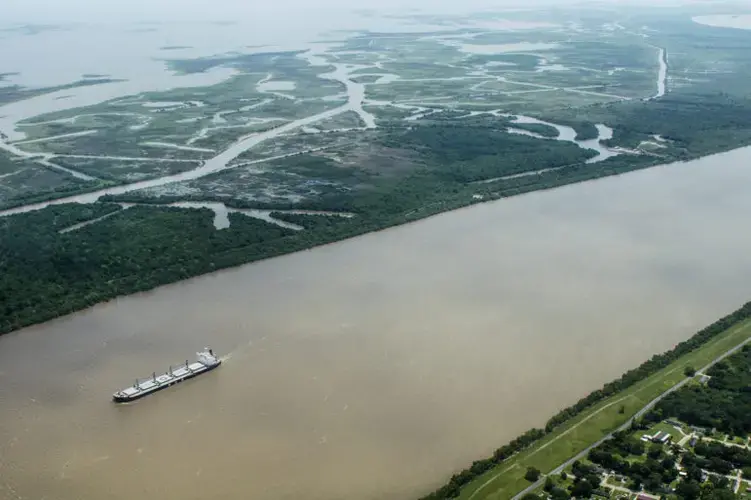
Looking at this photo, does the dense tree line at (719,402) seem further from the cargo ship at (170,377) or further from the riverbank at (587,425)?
the cargo ship at (170,377)

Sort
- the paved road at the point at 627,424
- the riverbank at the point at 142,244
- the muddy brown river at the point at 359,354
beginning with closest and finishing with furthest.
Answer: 1. the paved road at the point at 627,424
2. the muddy brown river at the point at 359,354
3. the riverbank at the point at 142,244

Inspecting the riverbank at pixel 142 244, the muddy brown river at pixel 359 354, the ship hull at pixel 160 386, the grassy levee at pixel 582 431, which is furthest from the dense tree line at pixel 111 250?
the grassy levee at pixel 582 431

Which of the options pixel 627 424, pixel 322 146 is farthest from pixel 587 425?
pixel 322 146

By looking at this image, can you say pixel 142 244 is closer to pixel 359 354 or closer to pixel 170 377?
pixel 170 377

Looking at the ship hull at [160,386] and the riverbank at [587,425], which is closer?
the riverbank at [587,425]

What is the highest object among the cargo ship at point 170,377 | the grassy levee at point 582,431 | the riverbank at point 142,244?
the riverbank at point 142,244

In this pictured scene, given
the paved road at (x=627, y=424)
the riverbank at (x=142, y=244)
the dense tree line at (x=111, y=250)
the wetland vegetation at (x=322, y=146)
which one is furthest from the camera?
the wetland vegetation at (x=322, y=146)
